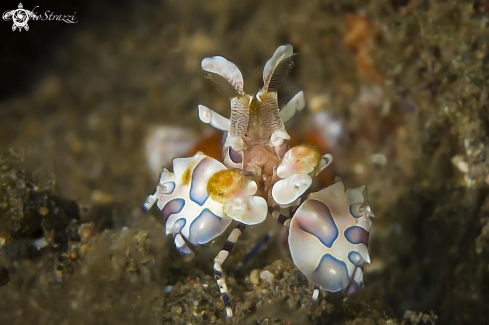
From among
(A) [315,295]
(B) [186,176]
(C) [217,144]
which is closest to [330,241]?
(A) [315,295]

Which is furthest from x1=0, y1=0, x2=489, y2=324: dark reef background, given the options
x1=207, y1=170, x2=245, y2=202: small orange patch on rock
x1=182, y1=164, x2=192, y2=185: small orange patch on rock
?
x1=207, y1=170, x2=245, y2=202: small orange patch on rock

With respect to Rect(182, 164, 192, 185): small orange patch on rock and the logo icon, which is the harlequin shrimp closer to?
Rect(182, 164, 192, 185): small orange patch on rock

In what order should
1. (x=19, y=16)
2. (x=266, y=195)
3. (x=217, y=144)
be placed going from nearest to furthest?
(x=266, y=195), (x=19, y=16), (x=217, y=144)

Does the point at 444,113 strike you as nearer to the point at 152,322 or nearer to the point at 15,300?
the point at 152,322

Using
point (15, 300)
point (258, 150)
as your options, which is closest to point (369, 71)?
point (258, 150)

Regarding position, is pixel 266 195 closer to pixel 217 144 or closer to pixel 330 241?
pixel 330 241
